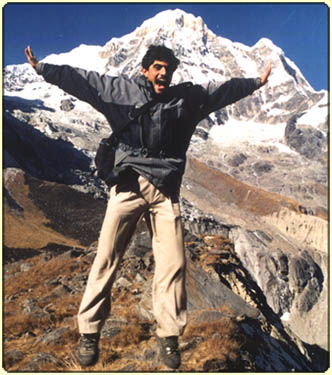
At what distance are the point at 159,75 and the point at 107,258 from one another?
6.05 feet

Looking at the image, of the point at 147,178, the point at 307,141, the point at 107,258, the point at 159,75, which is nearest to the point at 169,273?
the point at 107,258

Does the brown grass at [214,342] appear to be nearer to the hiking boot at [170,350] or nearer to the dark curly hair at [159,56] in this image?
the hiking boot at [170,350]

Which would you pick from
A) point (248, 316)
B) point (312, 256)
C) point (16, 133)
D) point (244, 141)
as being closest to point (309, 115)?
point (244, 141)

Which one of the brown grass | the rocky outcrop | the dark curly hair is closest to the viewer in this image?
the dark curly hair

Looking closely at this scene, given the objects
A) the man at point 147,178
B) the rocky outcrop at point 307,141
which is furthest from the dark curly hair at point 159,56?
the rocky outcrop at point 307,141

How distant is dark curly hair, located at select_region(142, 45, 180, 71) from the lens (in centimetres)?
347

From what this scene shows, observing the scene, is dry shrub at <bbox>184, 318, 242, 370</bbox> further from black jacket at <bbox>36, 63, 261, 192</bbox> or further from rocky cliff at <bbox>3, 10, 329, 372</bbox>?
black jacket at <bbox>36, 63, 261, 192</bbox>

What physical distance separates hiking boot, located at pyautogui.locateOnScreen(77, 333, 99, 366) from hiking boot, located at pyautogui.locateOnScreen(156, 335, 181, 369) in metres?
0.64

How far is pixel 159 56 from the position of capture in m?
3.47

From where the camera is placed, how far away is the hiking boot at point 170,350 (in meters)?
3.42

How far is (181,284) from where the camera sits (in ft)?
11.2

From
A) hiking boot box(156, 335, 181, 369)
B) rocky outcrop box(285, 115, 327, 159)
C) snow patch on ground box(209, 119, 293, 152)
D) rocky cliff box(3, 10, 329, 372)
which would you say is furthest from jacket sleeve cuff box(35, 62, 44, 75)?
rocky outcrop box(285, 115, 327, 159)

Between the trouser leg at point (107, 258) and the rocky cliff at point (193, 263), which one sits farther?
the rocky cliff at point (193, 263)

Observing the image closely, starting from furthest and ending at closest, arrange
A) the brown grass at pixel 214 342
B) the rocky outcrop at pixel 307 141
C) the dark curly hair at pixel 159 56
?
1. the rocky outcrop at pixel 307 141
2. the brown grass at pixel 214 342
3. the dark curly hair at pixel 159 56
